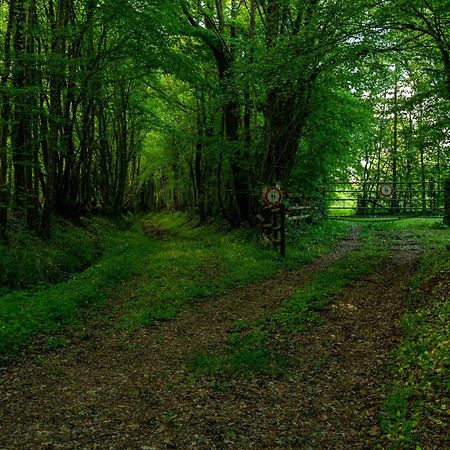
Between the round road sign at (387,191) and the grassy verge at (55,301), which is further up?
the round road sign at (387,191)

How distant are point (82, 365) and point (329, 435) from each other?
14.9ft

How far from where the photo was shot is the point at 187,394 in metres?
6.30

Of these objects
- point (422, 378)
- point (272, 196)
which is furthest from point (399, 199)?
point (422, 378)

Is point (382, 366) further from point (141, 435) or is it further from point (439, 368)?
point (141, 435)

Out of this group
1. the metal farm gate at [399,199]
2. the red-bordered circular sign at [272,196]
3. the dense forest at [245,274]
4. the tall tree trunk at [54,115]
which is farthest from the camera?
the metal farm gate at [399,199]

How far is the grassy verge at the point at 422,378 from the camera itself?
4.74 meters

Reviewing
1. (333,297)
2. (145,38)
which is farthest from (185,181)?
(333,297)

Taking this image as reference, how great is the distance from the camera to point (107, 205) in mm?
30375

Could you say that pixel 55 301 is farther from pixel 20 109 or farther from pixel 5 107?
pixel 20 109

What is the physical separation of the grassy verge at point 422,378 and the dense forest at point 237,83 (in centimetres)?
406

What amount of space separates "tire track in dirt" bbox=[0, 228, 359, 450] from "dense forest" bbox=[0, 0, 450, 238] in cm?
613

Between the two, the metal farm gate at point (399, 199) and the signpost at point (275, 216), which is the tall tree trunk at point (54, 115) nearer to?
the signpost at point (275, 216)

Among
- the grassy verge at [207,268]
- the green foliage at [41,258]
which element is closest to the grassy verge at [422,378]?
the grassy verge at [207,268]

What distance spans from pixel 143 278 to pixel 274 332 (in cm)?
621
